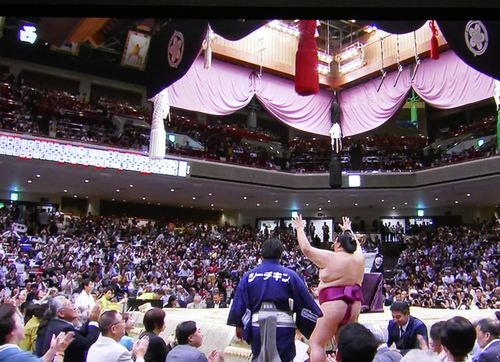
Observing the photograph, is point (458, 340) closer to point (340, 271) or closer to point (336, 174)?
point (340, 271)

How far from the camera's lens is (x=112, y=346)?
2348 mm

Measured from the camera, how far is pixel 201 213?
21.0 meters

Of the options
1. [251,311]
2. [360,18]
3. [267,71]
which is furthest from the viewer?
[267,71]

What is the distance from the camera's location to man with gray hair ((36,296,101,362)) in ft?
8.79

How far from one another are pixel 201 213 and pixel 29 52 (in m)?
9.22

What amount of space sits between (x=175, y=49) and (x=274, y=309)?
7.65 ft

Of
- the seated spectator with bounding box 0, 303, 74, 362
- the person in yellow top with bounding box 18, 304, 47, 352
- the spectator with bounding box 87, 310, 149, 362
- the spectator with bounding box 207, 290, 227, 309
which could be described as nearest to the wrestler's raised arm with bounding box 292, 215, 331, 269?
the spectator with bounding box 87, 310, 149, 362

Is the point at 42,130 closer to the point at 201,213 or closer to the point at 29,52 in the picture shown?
the point at 29,52

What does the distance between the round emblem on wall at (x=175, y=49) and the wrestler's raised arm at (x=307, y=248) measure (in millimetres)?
1688

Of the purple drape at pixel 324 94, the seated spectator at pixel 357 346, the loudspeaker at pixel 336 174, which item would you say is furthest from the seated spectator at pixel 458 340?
the loudspeaker at pixel 336 174

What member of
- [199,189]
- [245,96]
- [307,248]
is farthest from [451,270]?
[307,248]

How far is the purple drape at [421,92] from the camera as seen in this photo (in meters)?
9.17

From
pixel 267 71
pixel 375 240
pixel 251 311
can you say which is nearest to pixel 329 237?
pixel 375 240

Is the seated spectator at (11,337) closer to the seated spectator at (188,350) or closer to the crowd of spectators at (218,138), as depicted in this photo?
the seated spectator at (188,350)
